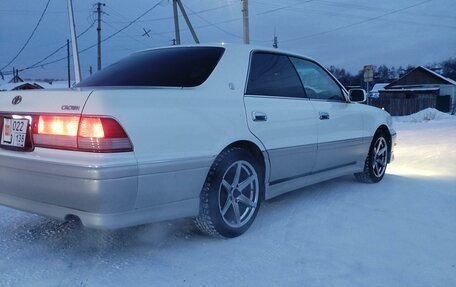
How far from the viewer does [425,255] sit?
3.24 metres

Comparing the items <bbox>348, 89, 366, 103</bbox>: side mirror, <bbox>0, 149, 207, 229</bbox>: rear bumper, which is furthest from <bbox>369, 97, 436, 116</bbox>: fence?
<bbox>0, 149, 207, 229</bbox>: rear bumper

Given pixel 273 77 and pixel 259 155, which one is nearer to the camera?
pixel 259 155

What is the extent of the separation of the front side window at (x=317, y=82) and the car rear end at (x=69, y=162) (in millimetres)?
2301

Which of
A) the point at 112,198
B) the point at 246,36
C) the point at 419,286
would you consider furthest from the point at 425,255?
the point at 246,36

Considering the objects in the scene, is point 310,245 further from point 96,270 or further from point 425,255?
point 96,270

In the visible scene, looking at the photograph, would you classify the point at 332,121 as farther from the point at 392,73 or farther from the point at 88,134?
the point at 392,73

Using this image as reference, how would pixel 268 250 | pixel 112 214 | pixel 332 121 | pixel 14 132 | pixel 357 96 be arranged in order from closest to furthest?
pixel 112 214
pixel 14 132
pixel 268 250
pixel 332 121
pixel 357 96

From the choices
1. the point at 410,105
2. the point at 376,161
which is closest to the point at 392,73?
the point at 410,105

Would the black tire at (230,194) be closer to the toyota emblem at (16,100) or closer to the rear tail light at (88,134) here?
the rear tail light at (88,134)

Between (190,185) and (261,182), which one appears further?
(261,182)

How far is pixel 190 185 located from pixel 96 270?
0.80 meters

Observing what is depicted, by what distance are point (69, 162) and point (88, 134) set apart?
199 millimetres

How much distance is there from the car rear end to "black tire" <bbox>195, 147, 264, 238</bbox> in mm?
687

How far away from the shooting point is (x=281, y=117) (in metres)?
3.93
